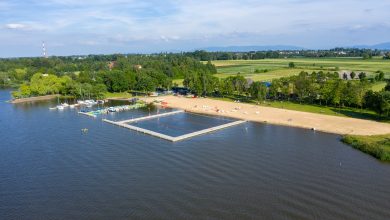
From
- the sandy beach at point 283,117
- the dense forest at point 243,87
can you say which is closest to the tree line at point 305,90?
the dense forest at point 243,87

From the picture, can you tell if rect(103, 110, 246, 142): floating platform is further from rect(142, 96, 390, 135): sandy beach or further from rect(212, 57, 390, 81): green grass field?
rect(212, 57, 390, 81): green grass field

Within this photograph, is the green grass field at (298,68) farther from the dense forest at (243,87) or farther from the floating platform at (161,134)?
the floating platform at (161,134)

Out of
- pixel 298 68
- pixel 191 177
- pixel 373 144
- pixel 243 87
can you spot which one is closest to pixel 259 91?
pixel 243 87

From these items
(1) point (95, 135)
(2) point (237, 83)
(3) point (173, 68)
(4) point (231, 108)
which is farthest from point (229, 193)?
(3) point (173, 68)

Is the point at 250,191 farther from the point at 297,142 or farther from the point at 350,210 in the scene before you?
the point at 297,142

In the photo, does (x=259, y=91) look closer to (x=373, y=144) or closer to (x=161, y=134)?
(x=161, y=134)

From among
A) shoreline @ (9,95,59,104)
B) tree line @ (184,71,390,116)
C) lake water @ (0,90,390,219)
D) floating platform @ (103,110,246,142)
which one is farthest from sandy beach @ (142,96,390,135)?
shoreline @ (9,95,59,104)
